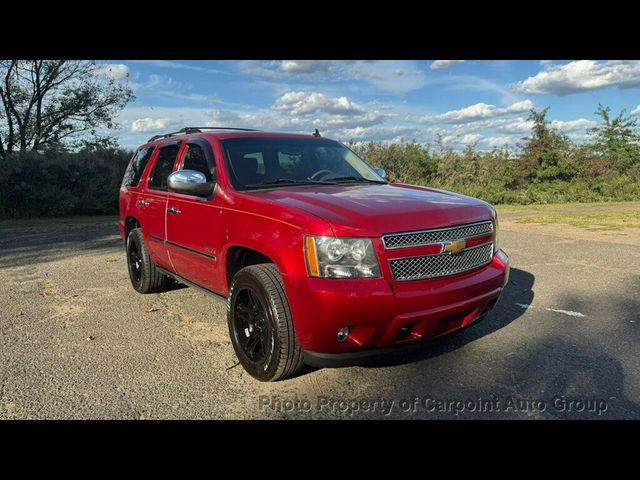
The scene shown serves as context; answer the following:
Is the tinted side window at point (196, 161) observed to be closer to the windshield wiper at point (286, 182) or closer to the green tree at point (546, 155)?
the windshield wiper at point (286, 182)

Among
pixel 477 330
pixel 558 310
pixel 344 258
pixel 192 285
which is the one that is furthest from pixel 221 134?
pixel 558 310

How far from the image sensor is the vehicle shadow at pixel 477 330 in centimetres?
323

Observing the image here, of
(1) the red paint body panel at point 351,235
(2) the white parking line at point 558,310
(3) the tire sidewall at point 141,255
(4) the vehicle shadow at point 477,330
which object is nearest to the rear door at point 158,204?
(3) the tire sidewall at point 141,255

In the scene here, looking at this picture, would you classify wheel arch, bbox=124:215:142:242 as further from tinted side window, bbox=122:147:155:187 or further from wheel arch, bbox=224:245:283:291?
wheel arch, bbox=224:245:283:291

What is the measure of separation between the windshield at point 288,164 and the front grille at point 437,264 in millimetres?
1412

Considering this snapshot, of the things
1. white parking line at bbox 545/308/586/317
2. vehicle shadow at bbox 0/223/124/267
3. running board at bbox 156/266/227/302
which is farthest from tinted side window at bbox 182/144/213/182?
vehicle shadow at bbox 0/223/124/267

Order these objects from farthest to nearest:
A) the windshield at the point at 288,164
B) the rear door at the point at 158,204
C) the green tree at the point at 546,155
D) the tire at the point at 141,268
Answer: the green tree at the point at 546,155
the tire at the point at 141,268
the rear door at the point at 158,204
the windshield at the point at 288,164

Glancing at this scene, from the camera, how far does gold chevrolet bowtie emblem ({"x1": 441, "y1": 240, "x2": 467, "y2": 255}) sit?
328cm

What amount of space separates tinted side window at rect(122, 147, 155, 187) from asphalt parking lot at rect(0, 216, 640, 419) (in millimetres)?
1435

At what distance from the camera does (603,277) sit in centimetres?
659

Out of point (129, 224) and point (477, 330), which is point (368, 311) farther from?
point (129, 224)

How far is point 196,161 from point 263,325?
201cm

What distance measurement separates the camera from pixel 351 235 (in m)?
3.00
